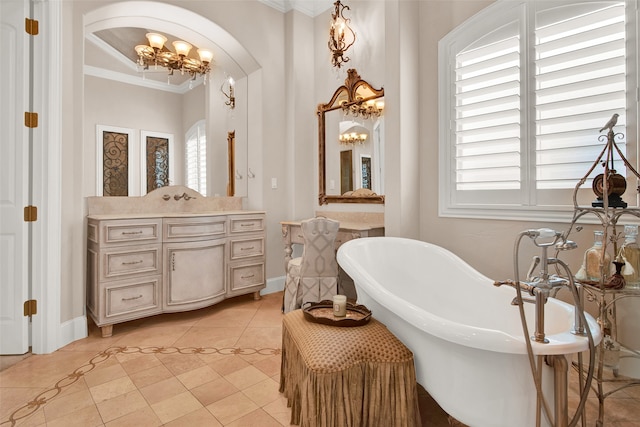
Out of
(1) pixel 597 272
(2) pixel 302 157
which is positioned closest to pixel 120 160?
(2) pixel 302 157

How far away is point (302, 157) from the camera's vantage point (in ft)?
13.4

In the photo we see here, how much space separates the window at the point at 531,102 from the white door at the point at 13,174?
310 cm

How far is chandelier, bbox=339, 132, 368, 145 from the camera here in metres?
3.56

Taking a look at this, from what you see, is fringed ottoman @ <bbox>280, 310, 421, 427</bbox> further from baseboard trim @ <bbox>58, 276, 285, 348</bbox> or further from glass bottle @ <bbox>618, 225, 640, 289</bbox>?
baseboard trim @ <bbox>58, 276, 285, 348</bbox>

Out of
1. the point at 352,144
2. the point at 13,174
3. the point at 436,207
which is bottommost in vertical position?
the point at 436,207

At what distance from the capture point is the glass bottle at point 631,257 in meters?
1.74

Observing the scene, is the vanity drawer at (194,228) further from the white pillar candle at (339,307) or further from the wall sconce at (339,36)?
the wall sconce at (339,36)

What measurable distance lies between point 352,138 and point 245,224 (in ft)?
4.78

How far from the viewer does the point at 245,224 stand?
3.44 metres

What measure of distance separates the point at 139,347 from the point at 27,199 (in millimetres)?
1300

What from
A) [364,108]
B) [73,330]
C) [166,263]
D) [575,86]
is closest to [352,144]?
[364,108]

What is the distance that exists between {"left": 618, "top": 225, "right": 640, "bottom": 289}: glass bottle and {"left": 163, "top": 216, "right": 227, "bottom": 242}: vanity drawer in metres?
2.92

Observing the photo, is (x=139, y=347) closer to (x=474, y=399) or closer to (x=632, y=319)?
(x=474, y=399)

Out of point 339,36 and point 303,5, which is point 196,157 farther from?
point 303,5
